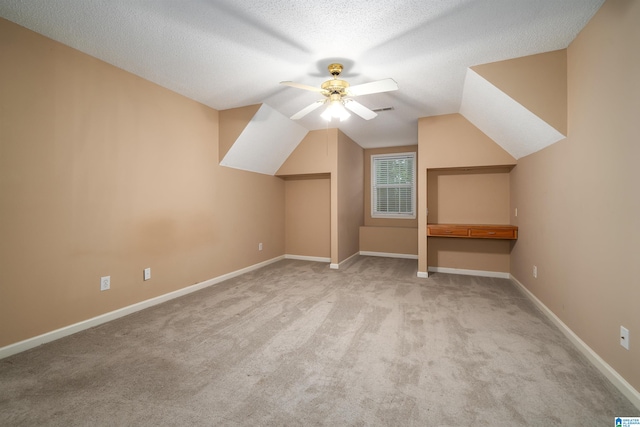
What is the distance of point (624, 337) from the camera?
5.30 ft

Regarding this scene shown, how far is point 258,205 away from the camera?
485 centimetres

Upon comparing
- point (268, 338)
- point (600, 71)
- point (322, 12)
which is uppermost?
point (322, 12)

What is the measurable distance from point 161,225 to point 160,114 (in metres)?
1.28

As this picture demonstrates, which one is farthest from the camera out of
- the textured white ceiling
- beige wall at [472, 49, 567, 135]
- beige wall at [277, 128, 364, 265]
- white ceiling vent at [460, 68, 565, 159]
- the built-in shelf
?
beige wall at [277, 128, 364, 265]

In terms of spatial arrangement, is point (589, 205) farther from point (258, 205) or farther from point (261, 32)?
point (258, 205)

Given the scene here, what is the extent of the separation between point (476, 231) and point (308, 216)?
3053 millimetres

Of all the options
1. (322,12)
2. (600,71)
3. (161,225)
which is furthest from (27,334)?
(600,71)

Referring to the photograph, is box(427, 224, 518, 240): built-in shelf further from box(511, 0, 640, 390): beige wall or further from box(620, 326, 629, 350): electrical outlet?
box(620, 326, 629, 350): electrical outlet

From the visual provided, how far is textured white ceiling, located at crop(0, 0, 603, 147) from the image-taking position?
6.08ft

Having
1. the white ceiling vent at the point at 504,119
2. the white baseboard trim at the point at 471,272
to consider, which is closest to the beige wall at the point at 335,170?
the white baseboard trim at the point at 471,272

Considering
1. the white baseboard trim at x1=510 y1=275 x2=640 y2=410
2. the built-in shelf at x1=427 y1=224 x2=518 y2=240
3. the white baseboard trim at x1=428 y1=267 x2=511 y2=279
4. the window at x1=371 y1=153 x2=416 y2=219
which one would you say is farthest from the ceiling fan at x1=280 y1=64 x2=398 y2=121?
the window at x1=371 y1=153 x2=416 y2=219

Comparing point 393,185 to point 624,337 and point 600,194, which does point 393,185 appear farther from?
point 624,337

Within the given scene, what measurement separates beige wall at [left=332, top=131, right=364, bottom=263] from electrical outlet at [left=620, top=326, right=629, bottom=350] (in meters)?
3.56

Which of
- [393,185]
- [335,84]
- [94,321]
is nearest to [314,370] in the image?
[94,321]
